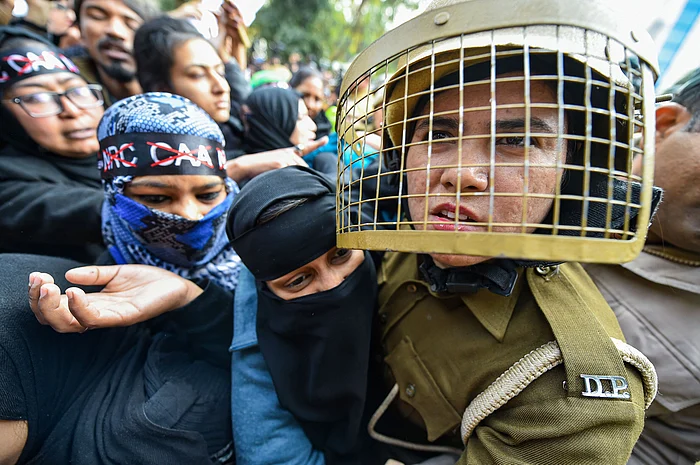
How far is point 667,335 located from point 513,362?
0.73 meters

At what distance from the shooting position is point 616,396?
773mm

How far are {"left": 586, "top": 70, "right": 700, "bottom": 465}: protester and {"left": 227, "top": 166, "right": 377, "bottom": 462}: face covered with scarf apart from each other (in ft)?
3.32

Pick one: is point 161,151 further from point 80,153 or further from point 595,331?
point 595,331

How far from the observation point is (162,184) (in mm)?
1368

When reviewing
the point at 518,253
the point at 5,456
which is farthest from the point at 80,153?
the point at 518,253

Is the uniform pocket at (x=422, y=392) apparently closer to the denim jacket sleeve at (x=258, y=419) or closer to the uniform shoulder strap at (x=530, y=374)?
the uniform shoulder strap at (x=530, y=374)

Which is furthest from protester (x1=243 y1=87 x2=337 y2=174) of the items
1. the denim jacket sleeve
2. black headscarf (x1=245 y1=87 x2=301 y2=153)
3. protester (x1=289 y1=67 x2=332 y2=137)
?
the denim jacket sleeve

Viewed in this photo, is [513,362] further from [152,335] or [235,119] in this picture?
[235,119]

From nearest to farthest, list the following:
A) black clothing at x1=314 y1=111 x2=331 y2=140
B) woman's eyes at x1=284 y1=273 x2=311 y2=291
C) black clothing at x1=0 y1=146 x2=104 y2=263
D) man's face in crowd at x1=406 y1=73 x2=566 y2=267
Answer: man's face in crowd at x1=406 y1=73 x2=566 y2=267
woman's eyes at x1=284 y1=273 x2=311 y2=291
black clothing at x1=0 y1=146 x2=104 y2=263
black clothing at x1=314 y1=111 x2=331 y2=140

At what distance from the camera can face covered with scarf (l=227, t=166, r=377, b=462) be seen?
1.07m

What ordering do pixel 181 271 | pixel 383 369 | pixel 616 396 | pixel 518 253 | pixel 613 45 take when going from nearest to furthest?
pixel 518 253
pixel 613 45
pixel 616 396
pixel 383 369
pixel 181 271

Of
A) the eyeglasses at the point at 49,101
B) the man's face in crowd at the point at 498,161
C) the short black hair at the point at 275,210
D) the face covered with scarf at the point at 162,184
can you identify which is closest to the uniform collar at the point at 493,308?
the man's face in crowd at the point at 498,161

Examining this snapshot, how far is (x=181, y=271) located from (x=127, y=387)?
20.5 inches

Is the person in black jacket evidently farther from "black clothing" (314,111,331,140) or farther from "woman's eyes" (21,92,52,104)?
"black clothing" (314,111,331,140)
